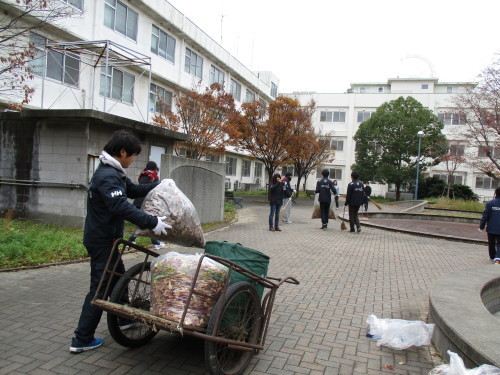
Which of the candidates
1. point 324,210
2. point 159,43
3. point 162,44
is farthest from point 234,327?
point 162,44

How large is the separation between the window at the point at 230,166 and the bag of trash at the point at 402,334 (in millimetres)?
31462

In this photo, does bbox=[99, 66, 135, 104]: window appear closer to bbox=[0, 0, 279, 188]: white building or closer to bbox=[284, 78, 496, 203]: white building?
bbox=[0, 0, 279, 188]: white building

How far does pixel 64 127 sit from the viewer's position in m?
9.82

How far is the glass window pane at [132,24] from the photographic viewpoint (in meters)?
20.2

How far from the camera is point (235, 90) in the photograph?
34.7 m

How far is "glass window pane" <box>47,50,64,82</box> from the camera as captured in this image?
16141 millimetres

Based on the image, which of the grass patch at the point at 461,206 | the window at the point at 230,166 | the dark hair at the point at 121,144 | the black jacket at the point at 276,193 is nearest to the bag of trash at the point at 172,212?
the dark hair at the point at 121,144

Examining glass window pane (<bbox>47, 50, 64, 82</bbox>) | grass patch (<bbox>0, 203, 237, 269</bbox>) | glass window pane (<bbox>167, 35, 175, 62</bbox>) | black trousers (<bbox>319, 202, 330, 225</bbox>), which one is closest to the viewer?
grass patch (<bbox>0, 203, 237, 269</bbox>)

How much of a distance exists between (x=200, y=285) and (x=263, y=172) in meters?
42.2

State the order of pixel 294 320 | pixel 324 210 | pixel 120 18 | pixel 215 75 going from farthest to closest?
pixel 215 75 → pixel 120 18 → pixel 324 210 → pixel 294 320

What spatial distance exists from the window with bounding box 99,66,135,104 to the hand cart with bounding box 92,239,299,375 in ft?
57.1

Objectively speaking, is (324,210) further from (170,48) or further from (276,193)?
(170,48)

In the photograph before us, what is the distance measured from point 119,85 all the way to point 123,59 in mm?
5257

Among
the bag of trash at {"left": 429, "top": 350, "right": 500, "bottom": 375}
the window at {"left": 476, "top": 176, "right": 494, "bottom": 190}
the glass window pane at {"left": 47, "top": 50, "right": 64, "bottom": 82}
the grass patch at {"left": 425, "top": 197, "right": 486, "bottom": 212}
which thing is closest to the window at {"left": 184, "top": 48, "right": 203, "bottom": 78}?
the glass window pane at {"left": 47, "top": 50, "right": 64, "bottom": 82}
